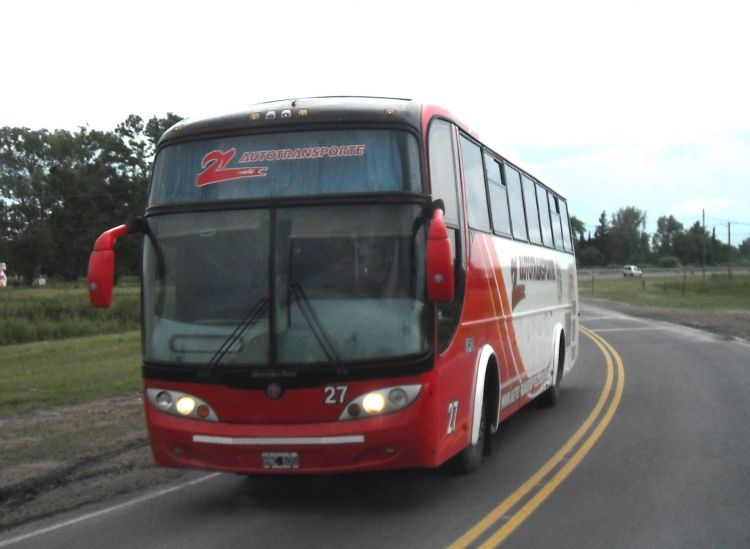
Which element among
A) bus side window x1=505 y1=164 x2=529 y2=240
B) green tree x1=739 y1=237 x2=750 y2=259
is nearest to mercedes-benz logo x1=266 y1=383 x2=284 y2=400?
bus side window x1=505 y1=164 x2=529 y2=240

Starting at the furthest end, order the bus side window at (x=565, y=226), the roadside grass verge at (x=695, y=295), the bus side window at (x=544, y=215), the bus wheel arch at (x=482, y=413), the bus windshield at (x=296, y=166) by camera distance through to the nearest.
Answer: the roadside grass verge at (x=695, y=295), the bus side window at (x=565, y=226), the bus side window at (x=544, y=215), the bus wheel arch at (x=482, y=413), the bus windshield at (x=296, y=166)

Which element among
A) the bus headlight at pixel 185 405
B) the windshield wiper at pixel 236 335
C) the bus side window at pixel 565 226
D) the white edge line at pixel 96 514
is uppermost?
the bus side window at pixel 565 226

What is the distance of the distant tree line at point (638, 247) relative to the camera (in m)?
156

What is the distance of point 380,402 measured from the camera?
669cm

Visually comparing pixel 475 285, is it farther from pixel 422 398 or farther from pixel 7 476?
pixel 7 476

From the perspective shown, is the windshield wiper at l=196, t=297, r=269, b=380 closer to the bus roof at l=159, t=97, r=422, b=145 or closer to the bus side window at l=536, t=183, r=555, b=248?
the bus roof at l=159, t=97, r=422, b=145

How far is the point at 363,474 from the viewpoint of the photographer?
28.4ft

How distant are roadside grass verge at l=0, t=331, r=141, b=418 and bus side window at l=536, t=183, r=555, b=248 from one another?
7.77 m

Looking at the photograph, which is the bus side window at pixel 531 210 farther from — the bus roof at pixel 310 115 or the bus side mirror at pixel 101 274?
the bus side mirror at pixel 101 274

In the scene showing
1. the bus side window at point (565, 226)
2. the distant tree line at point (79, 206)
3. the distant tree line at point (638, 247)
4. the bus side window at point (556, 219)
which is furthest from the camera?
the distant tree line at point (638, 247)

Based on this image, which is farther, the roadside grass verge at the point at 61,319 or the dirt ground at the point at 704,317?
the dirt ground at the point at 704,317

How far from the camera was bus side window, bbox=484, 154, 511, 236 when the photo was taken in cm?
973

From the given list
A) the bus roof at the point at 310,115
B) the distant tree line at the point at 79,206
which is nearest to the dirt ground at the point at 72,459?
the bus roof at the point at 310,115

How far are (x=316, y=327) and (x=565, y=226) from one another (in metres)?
10.2
